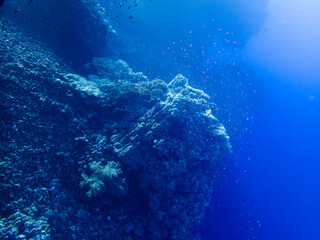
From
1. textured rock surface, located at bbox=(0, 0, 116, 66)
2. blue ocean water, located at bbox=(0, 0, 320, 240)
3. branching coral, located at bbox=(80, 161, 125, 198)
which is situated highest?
blue ocean water, located at bbox=(0, 0, 320, 240)

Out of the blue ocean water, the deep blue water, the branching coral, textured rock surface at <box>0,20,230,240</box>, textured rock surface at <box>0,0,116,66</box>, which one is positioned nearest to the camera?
textured rock surface at <box>0,20,230,240</box>

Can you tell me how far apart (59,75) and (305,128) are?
129 ft

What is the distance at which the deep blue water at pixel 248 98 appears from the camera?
1593 centimetres

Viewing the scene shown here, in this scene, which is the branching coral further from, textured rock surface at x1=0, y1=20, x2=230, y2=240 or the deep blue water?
the deep blue water

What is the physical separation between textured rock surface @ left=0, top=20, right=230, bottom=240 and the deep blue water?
534cm

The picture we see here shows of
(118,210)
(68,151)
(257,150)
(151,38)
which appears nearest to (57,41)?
(68,151)

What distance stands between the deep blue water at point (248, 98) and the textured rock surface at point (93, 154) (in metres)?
5.34

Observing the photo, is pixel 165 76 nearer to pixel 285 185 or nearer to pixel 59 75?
pixel 59 75

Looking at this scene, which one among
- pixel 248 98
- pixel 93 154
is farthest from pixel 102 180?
pixel 248 98

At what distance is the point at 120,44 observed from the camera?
16578mm

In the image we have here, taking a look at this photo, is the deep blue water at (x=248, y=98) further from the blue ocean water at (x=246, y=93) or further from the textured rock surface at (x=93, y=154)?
the textured rock surface at (x=93, y=154)

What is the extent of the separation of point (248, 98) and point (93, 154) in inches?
833

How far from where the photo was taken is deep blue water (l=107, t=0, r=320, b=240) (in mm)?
15930

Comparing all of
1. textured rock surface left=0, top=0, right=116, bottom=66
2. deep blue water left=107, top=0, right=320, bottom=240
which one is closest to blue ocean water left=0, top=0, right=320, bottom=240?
deep blue water left=107, top=0, right=320, bottom=240
